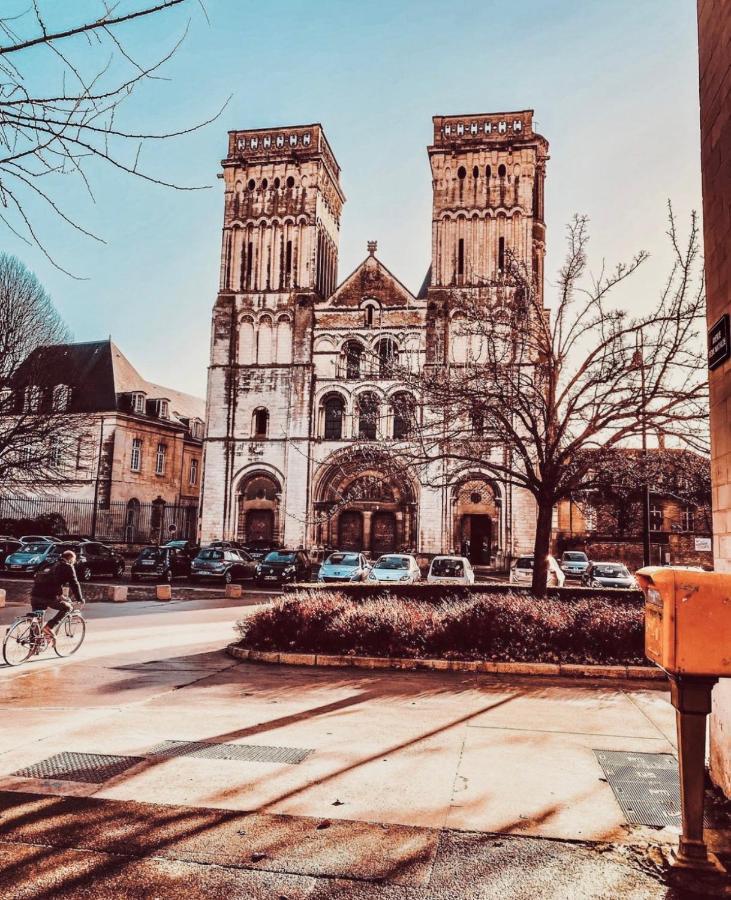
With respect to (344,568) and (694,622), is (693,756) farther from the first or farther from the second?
(344,568)

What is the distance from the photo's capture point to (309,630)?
35.5 ft

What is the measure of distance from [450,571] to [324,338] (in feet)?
74.0

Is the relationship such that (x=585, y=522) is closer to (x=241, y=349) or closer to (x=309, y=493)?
(x=309, y=493)

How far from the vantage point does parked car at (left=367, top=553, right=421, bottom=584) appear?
81.3ft

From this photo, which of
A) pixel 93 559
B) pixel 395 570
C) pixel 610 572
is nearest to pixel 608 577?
pixel 610 572

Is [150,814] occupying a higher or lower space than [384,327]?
lower

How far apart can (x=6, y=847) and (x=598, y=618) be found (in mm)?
8203

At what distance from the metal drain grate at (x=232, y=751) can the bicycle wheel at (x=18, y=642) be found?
5355 millimetres

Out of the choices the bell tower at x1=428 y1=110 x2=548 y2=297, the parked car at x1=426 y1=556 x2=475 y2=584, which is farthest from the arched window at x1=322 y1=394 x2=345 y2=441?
the parked car at x1=426 y1=556 x2=475 y2=584

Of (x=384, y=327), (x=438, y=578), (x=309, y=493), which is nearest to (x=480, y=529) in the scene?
(x=309, y=493)

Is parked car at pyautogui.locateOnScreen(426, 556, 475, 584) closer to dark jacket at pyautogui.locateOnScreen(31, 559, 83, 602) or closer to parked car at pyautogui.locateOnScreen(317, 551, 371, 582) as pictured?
parked car at pyautogui.locateOnScreen(317, 551, 371, 582)

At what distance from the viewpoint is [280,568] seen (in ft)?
96.1

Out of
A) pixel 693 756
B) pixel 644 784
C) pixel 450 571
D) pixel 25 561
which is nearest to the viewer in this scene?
pixel 693 756

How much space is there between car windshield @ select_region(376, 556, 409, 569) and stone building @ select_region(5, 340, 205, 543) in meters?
21.9
